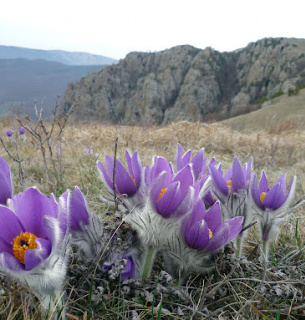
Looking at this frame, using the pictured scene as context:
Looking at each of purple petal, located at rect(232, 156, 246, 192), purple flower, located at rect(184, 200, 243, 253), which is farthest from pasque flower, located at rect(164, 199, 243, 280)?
purple petal, located at rect(232, 156, 246, 192)

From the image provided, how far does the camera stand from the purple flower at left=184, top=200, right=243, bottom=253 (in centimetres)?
81

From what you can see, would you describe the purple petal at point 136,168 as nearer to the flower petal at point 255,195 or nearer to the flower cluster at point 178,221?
the flower cluster at point 178,221

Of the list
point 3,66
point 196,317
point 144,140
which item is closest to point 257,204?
point 196,317

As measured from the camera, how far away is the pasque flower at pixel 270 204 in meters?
1.05

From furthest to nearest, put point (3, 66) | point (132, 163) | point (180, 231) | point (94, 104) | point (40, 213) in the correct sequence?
point (3, 66)
point (94, 104)
point (132, 163)
point (180, 231)
point (40, 213)

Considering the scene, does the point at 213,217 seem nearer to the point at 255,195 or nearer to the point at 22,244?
the point at 255,195

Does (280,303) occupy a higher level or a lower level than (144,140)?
higher

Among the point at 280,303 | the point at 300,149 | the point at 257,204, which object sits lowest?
the point at 300,149

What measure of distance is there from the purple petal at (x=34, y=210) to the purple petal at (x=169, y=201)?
26 centimetres

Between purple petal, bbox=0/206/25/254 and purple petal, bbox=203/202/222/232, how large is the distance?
0.47 metres

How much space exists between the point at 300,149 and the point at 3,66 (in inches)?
5422

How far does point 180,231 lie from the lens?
0.84 meters

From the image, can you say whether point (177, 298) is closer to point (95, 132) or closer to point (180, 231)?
point (180, 231)

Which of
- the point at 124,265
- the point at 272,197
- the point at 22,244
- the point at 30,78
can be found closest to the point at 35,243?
the point at 22,244
